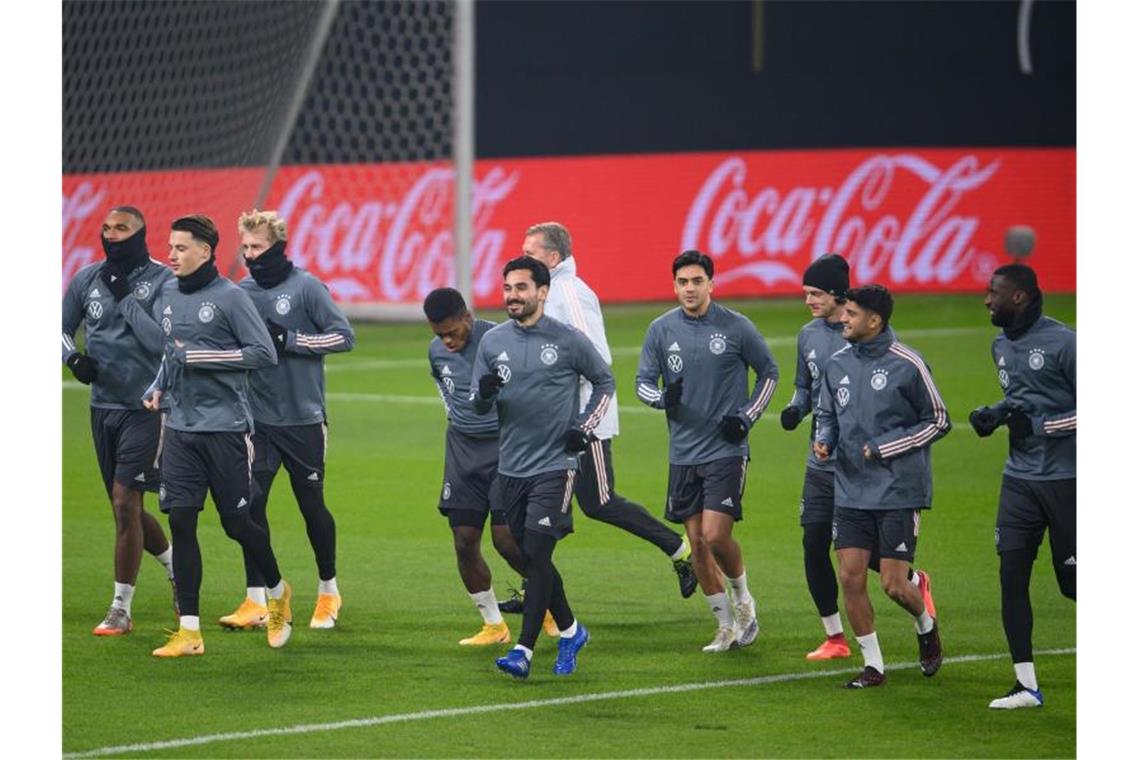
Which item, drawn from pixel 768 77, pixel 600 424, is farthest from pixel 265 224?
pixel 768 77

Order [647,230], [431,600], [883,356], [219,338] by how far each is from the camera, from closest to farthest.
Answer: [883,356]
[219,338]
[431,600]
[647,230]

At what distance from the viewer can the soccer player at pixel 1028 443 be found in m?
8.62

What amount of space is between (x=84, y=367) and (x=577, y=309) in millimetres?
2530

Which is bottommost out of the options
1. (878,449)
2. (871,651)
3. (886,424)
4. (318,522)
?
(871,651)

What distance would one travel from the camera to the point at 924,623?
9273 mm

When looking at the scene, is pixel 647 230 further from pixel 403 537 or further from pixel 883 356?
pixel 883 356

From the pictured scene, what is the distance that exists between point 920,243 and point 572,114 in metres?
5.49

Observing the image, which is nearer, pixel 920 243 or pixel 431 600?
pixel 431 600

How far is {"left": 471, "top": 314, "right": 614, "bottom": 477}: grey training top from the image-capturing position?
9.38 metres

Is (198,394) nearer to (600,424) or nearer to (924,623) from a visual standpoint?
(600,424)

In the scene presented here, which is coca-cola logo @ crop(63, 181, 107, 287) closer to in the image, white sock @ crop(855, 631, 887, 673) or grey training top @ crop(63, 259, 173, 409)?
grey training top @ crop(63, 259, 173, 409)

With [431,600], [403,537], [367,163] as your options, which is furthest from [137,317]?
[367,163]

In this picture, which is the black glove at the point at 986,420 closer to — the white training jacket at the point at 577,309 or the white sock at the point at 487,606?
the white training jacket at the point at 577,309

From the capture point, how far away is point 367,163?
26453 millimetres
